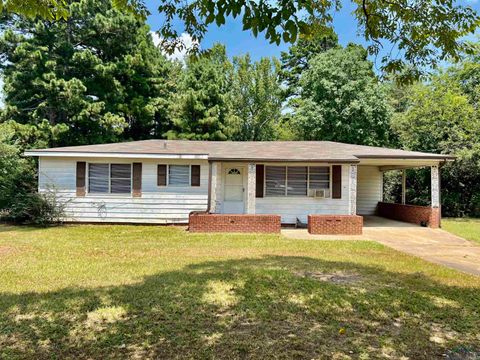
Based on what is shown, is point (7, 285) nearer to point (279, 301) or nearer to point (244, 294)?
point (244, 294)

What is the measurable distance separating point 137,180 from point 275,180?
5.20 meters

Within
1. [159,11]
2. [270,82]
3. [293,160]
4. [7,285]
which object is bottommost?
[7,285]

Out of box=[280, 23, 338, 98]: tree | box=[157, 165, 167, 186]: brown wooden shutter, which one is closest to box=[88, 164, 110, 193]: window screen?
box=[157, 165, 167, 186]: brown wooden shutter

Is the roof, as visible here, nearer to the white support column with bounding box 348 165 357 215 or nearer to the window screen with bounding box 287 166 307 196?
the white support column with bounding box 348 165 357 215

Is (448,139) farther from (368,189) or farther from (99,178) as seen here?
(99,178)

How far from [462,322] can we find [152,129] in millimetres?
25066

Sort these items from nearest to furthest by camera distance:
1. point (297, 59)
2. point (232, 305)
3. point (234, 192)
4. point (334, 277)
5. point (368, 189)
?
point (232, 305) → point (334, 277) → point (234, 192) → point (368, 189) → point (297, 59)

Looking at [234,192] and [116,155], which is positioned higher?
[116,155]

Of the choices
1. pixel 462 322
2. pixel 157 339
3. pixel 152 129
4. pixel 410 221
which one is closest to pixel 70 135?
pixel 152 129

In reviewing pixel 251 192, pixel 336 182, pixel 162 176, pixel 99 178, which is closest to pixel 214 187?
pixel 251 192

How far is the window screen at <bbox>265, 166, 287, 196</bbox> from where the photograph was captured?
529 inches

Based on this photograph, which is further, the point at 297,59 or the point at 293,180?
the point at 297,59

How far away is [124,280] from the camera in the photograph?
5.91 m

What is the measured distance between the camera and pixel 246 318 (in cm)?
433
